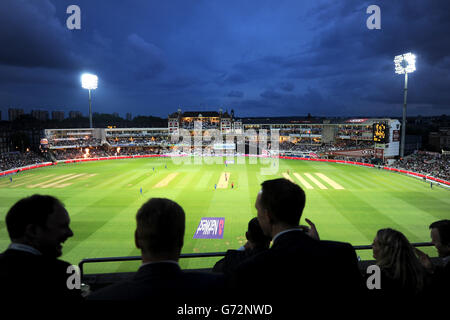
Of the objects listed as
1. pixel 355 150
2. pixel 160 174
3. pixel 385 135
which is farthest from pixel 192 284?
pixel 355 150

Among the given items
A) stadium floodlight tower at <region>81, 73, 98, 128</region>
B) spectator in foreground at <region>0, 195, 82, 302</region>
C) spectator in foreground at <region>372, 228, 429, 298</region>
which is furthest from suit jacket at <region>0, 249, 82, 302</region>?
stadium floodlight tower at <region>81, 73, 98, 128</region>

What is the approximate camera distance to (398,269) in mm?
2766

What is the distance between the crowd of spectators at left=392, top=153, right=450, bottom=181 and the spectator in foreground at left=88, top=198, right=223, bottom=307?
4661 cm

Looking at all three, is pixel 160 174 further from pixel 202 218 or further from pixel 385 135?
pixel 385 135

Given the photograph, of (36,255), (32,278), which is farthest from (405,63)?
(32,278)

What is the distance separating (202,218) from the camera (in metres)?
23.9

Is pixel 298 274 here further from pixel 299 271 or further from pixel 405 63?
pixel 405 63

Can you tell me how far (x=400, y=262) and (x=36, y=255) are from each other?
346cm

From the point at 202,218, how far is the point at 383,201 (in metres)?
20.0

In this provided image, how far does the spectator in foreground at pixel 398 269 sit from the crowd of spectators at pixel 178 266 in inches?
3.7

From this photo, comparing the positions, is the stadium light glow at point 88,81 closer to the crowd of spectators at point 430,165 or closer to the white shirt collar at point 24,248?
the crowd of spectators at point 430,165

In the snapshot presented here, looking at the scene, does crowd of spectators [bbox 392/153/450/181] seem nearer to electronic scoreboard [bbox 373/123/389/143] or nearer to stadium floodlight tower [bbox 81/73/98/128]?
electronic scoreboard [bbox 373/123/389/143]

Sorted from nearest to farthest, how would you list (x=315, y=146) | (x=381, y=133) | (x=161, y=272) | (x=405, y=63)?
(x=161, y=272) → (x=405, y=63) → (x=381, y=133) → (x=315, y=146)

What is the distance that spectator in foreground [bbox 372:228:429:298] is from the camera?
105 inches
